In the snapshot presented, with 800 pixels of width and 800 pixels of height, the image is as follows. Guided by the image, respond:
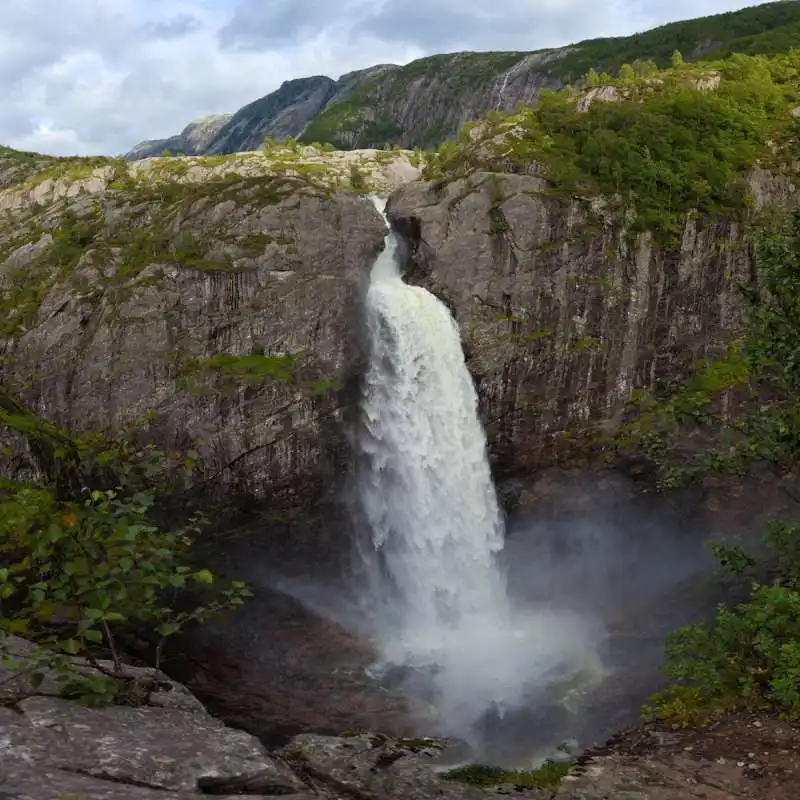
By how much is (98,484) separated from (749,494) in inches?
1103

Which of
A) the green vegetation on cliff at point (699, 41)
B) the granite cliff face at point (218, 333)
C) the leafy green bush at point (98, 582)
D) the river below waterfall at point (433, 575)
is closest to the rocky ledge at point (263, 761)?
the leafy green bush at point (98, 582)

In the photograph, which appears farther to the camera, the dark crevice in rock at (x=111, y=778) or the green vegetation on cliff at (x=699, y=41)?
the green vegetation on cliff at (x=699, y=41)

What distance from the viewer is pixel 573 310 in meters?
32.0

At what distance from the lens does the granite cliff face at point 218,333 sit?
2948cm

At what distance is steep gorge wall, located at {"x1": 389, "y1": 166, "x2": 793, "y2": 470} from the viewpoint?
31734mm

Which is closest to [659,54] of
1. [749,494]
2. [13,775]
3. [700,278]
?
[700,278]

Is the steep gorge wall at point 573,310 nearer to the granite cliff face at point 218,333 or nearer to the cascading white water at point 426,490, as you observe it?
the cascading white water at point 426,490

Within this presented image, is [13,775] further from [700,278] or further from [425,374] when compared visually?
[700,278]

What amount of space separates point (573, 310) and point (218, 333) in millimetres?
16292

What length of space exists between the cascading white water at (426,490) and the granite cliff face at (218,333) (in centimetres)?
177

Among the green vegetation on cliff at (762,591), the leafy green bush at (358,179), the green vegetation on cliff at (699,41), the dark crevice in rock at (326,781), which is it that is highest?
the green vegetation on cliff at (699,41)

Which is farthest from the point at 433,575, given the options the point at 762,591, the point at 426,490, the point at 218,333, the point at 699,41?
the point at 699,41

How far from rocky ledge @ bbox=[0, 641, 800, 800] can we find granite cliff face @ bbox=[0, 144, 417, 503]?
16.2m

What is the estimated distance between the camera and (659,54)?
343ft
